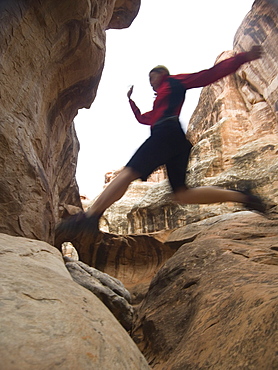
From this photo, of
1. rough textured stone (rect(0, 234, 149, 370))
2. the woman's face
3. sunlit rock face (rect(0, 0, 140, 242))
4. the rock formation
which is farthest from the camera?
sunlit rock face (rect(0, 0, 140, 242))

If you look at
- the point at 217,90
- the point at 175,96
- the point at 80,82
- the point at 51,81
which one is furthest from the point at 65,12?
the point at 217,90

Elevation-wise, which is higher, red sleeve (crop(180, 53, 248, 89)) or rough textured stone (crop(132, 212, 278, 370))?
red sleeve (crop(180, 53, 248, 89))

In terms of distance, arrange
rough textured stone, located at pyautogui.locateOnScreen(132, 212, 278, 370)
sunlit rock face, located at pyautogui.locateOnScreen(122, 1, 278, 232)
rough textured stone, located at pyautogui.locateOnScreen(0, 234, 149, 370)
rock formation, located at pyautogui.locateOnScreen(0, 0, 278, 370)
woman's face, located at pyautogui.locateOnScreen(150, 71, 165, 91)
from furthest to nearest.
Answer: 1. sunlit rock face, located at pyautogui.locateOnScreen(122, 1, 278, 232)
2. woman's face, located at pyautogui.locateOnScreen(150, 71, 165, 91)
3. rough textured stone, located at pyautogui.locateOnScreen(132, 212, 278, 370)
4. rock formation, located at pyautogui.locateOnScreen(0, 0, 278, 370)
5. rough textured stone, located at pyautogui.locateOnScreen(0, 234, 149, 370)

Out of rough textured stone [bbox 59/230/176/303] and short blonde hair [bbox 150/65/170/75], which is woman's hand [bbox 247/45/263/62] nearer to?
short blonde hair [bbox 150/65/170/75]

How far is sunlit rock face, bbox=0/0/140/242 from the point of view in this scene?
5012 mm

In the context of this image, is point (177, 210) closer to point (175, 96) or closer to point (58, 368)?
point (175, 96)

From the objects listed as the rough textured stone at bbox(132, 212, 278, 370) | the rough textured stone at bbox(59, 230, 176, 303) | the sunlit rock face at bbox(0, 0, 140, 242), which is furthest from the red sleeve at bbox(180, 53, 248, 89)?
the rough textured stone at bbox(59, 230, 176, 303)

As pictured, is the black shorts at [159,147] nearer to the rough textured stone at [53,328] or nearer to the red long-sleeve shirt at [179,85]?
the red long-sleeve shirt at [179,85]

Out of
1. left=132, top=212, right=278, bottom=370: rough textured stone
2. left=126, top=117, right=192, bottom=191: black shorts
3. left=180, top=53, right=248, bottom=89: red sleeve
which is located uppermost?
left=180, top=53, right=248, bottom=89: red sleeve

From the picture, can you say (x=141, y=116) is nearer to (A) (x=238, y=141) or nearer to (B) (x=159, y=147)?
(B) (x=159, y=147)

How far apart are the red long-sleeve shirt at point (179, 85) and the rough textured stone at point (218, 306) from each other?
1.98m

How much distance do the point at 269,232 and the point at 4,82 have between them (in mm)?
5287

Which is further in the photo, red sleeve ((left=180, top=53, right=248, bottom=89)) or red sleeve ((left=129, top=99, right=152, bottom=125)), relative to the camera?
red sleeve ((left=129, top=99, right=152, bottom=125))

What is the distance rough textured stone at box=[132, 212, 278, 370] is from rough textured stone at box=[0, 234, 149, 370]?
78 centimetres
